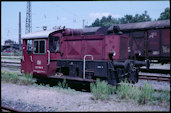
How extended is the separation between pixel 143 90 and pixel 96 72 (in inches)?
96.9

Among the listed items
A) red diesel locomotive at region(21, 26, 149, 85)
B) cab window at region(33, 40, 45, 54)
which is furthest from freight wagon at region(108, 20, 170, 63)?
cab window at region(33, 40, 45, 54)

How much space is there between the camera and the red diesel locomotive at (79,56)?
8.12 metres

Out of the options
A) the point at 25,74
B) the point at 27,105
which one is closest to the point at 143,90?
the point at 27,105

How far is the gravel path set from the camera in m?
5.70

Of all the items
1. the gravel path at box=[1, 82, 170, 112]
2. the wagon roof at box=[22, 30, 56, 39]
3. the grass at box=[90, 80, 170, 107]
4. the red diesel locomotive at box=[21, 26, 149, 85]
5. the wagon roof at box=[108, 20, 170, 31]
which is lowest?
the gravel path at box=[1, 82, 170, 112]

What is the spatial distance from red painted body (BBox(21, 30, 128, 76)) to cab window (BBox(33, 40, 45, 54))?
5.6 inches

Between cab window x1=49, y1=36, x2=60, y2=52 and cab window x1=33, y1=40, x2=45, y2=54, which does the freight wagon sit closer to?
cab window x1=49, y1=36, x2=60, y2=52

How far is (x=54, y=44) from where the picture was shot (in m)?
9.59

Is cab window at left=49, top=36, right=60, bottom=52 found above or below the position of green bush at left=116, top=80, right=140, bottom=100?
above

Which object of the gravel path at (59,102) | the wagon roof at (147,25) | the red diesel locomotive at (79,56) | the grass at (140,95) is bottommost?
the gravel path at (59,102)

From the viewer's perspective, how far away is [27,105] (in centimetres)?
625

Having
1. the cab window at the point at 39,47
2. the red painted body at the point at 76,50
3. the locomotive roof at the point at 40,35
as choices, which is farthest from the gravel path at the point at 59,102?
the locomotive roof at the point at 40,35

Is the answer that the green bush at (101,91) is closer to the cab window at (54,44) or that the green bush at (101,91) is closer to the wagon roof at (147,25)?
the cab window at (54,44)

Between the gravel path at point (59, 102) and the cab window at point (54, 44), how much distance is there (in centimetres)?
241
